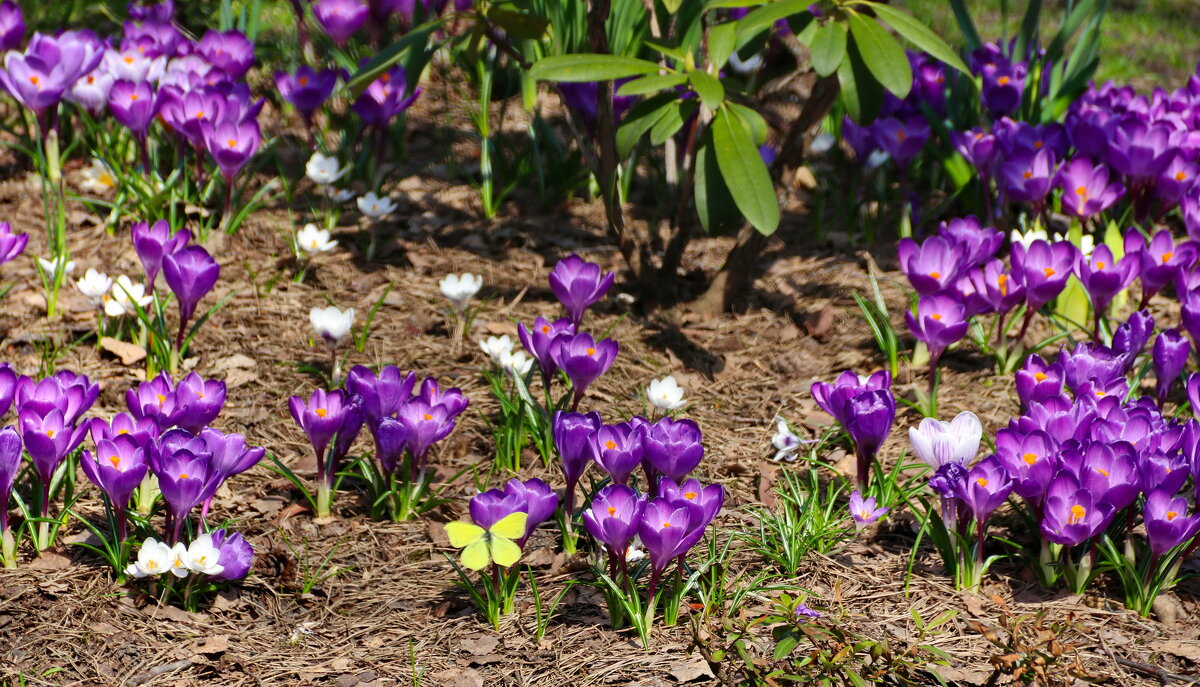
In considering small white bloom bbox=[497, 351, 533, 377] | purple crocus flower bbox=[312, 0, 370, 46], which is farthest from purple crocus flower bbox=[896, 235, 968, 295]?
purple crocus flower bbox=[312, 0, 370, 46]

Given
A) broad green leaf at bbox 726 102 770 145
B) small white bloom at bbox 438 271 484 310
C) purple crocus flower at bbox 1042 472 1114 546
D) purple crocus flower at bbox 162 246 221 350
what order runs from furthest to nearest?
small white bloom at bbox 438 271 484 310 < purple crocus flower at bbox 162 246 221 350 < broad green leaf at bbox 726 102 770 145 < purple crocus flower at bbox 1042 472 1114 546

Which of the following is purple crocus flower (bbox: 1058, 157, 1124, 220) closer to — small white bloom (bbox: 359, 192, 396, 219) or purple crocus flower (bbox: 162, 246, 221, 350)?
small white bloom (bbox: 359, 192, 396, 219)

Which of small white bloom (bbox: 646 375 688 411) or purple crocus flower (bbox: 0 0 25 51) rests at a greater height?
purple crocus flower (bbox: 0 0 25 51)

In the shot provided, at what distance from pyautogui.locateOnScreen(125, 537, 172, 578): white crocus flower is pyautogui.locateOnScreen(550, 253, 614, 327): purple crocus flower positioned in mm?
1032

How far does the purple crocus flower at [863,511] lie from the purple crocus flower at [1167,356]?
2.45 feet

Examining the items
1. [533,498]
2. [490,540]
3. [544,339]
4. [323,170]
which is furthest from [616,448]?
[323,170]

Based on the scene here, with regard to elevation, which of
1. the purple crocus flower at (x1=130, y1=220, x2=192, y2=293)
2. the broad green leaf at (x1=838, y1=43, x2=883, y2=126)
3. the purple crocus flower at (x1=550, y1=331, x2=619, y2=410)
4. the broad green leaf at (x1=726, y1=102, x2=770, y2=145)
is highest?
the broad green leaf at (x1=838, y1=43, x2=883, y2=126)

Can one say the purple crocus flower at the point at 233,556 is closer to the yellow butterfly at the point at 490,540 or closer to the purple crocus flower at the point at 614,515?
the yellow butterfly at the point at 490,540

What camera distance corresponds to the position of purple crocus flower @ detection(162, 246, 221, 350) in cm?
254

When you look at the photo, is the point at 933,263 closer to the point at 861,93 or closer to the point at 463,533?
the point at 861,93

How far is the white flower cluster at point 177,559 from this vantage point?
75.6 inches

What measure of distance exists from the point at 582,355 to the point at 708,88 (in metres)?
0.59

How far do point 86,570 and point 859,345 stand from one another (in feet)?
6.40

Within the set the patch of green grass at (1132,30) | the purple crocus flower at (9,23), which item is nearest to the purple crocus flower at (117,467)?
the purple crocus flower at (9,23)
